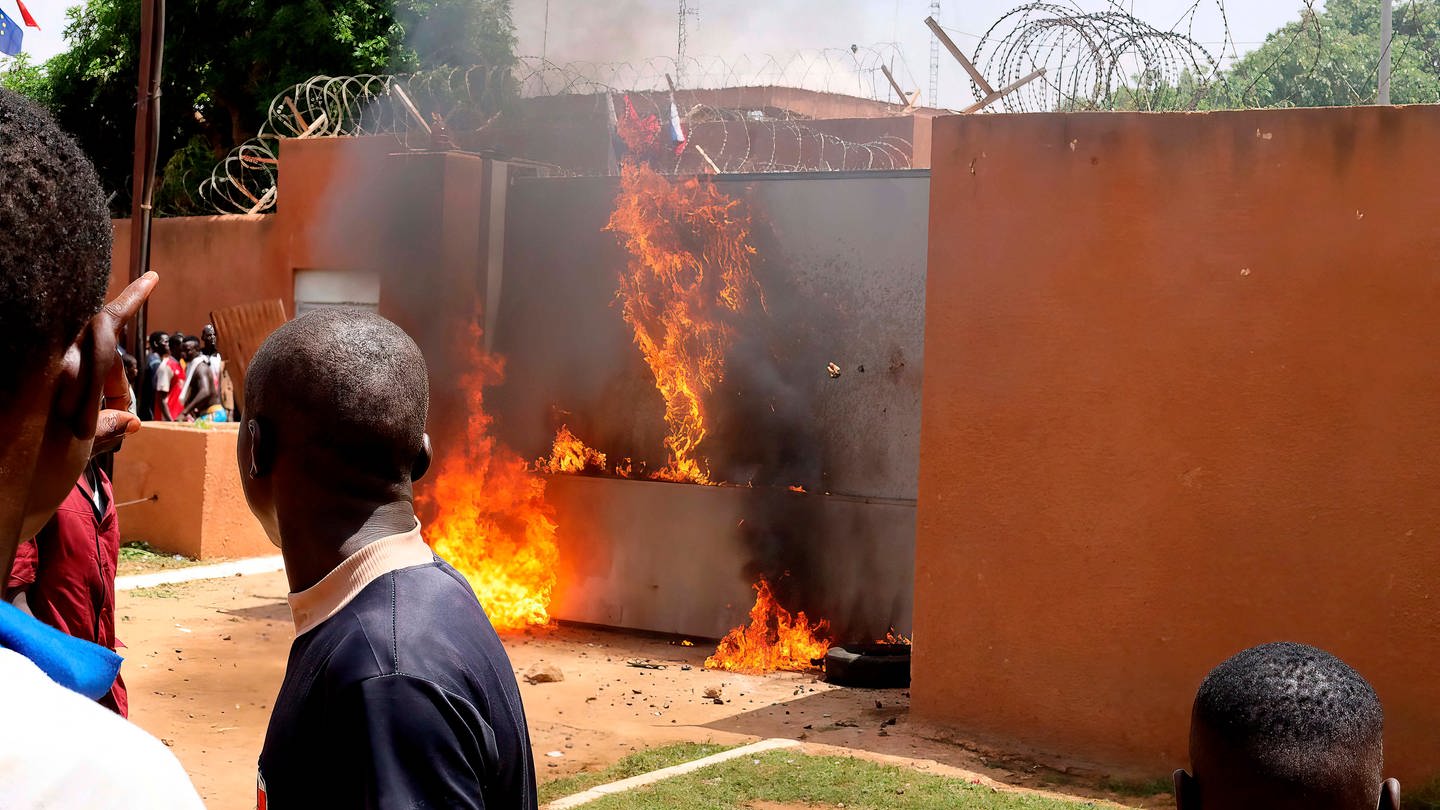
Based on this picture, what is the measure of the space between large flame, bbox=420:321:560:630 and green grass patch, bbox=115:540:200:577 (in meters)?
2.84

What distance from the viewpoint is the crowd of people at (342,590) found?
120cm

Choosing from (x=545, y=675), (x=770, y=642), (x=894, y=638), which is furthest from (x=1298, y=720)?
(x=770, y=642)

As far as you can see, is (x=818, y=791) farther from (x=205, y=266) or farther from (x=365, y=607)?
(x=205, y=266)

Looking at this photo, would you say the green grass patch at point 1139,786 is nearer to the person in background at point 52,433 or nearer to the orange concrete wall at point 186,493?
the person in background at point 52,433

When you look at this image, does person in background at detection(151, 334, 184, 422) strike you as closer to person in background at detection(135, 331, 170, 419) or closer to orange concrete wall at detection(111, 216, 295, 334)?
person in background at detection(135, 331, 170, 419)

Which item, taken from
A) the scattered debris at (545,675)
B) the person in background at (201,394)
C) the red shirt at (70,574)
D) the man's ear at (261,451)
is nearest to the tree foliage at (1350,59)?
the person in background at (201,394)

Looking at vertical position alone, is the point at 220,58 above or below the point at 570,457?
above

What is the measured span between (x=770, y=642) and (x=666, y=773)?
3302mm

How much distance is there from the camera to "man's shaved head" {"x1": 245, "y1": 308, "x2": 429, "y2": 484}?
220cm

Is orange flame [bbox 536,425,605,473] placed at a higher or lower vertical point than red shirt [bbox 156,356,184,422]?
lower

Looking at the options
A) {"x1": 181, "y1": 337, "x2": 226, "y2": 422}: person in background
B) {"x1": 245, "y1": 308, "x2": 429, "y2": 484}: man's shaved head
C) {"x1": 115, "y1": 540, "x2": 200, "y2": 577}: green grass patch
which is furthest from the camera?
{"x1": 181, "y1": 337, "x2": 226, "y2": 422}: person in background

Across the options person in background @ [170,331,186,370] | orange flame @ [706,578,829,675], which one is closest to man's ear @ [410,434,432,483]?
orange flame @ [706,578,829,675]

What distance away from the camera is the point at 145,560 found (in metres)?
12.2

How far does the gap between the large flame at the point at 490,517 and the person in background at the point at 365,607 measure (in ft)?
27.7
